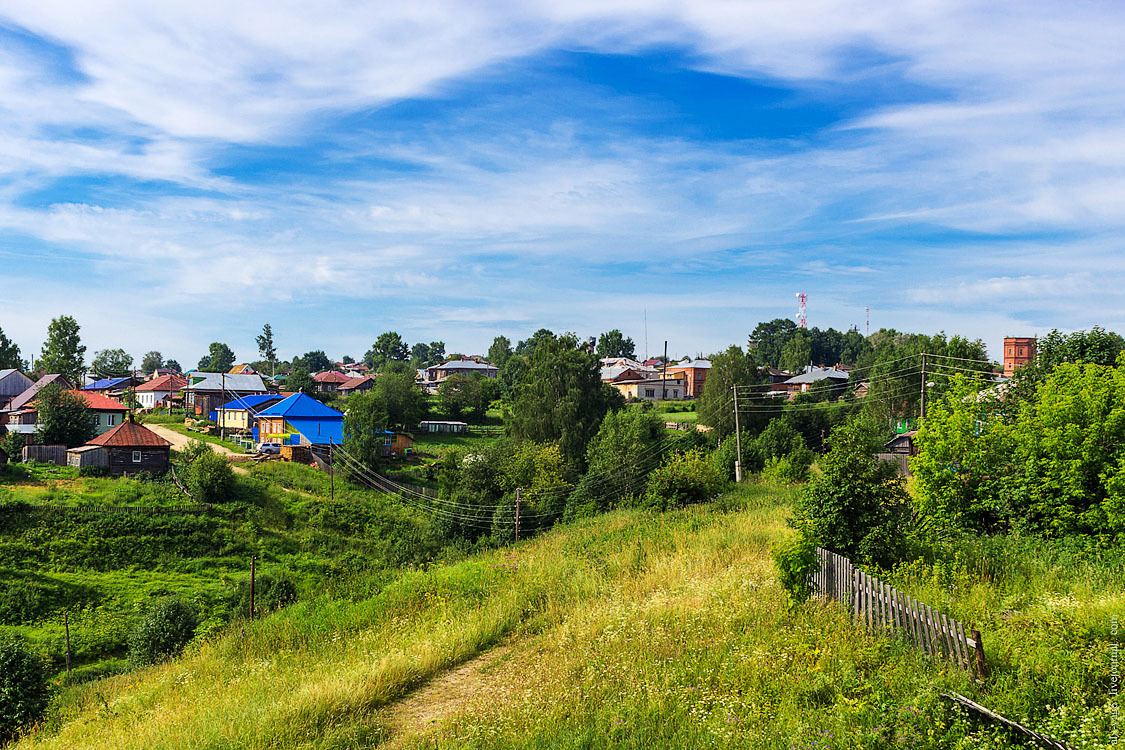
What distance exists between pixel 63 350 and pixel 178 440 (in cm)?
3245

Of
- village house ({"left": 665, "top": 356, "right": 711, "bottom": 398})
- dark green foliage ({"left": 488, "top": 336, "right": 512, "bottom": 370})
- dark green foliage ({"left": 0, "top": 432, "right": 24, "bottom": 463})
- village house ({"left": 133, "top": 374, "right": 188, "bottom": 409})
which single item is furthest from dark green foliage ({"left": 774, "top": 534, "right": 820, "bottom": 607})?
dark green foliage ({"left": 488, "top": 336, "right": 512, "bottom": 370})

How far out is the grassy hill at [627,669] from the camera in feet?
22.1

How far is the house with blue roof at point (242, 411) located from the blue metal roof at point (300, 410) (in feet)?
10.9

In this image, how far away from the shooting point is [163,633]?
20062 millimetres

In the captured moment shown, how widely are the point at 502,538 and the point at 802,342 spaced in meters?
110

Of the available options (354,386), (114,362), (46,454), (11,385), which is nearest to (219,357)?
(114,362)

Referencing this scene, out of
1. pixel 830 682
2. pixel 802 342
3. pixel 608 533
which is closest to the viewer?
pixel 830 682

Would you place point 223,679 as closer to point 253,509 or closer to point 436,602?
point 436,602

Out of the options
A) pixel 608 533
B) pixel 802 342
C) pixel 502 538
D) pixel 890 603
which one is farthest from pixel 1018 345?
pixel 890 603

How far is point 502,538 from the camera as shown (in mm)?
35094

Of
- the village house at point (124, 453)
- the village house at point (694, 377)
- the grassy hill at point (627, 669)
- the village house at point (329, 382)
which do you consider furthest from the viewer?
the village house at point (329, 382)

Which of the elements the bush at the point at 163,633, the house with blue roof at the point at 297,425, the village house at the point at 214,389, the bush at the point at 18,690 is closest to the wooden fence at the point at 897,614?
the bush at the point at 18,690

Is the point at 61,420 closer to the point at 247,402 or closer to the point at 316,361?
the point at 247,402

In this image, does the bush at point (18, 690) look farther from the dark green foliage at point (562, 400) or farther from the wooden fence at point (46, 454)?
the wooden fence at point (46, 454)
